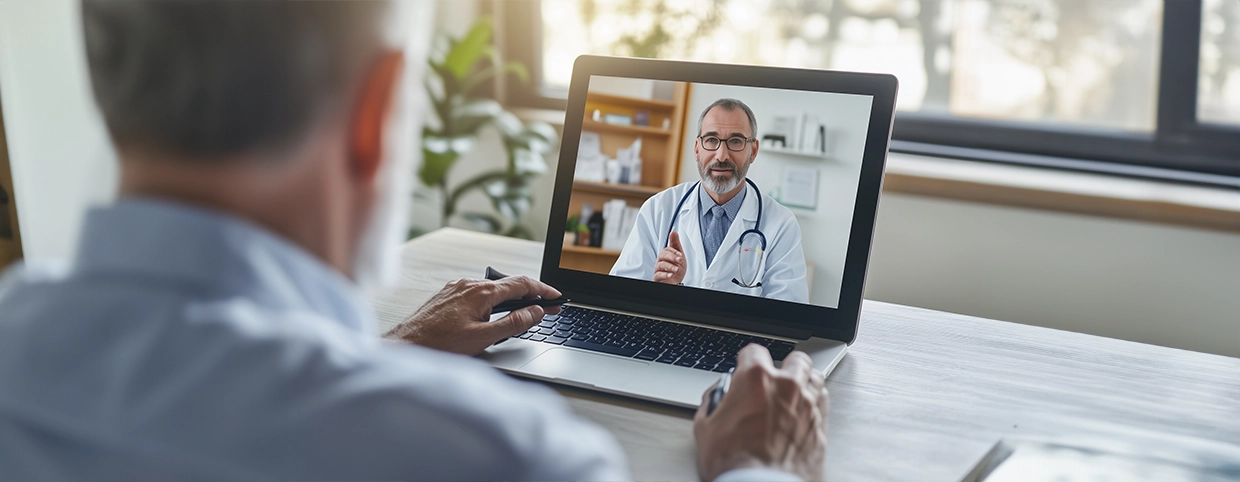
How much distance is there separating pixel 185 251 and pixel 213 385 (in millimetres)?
67

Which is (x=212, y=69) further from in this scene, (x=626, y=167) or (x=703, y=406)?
(x=626, y=167)

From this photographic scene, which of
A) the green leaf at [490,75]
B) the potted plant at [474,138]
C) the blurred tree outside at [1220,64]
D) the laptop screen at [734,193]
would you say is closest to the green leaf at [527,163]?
the potted plant at [474,138]

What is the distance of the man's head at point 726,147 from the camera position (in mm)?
1067

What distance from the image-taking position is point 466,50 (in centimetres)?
265

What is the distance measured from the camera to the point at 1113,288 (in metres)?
2.03

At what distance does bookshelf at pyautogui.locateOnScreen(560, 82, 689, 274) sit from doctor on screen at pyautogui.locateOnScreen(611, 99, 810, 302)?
0.07ft

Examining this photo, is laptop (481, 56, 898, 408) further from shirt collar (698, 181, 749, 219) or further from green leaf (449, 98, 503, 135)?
green leaf (449, 98, 503, 135)

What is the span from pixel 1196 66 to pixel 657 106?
1.72 metres

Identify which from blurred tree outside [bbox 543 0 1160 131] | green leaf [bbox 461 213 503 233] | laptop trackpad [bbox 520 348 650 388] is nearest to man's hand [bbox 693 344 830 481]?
laptop trackpad [bbox 520 348 650 388]

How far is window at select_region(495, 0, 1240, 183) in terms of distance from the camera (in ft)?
7.18

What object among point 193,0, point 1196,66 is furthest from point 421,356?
point 1196,66

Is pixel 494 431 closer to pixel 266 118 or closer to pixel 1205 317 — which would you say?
pixel 266 118

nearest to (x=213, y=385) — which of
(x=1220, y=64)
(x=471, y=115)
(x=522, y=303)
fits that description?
(x=522, y=303)

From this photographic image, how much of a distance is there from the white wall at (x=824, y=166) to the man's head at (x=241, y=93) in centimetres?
66
